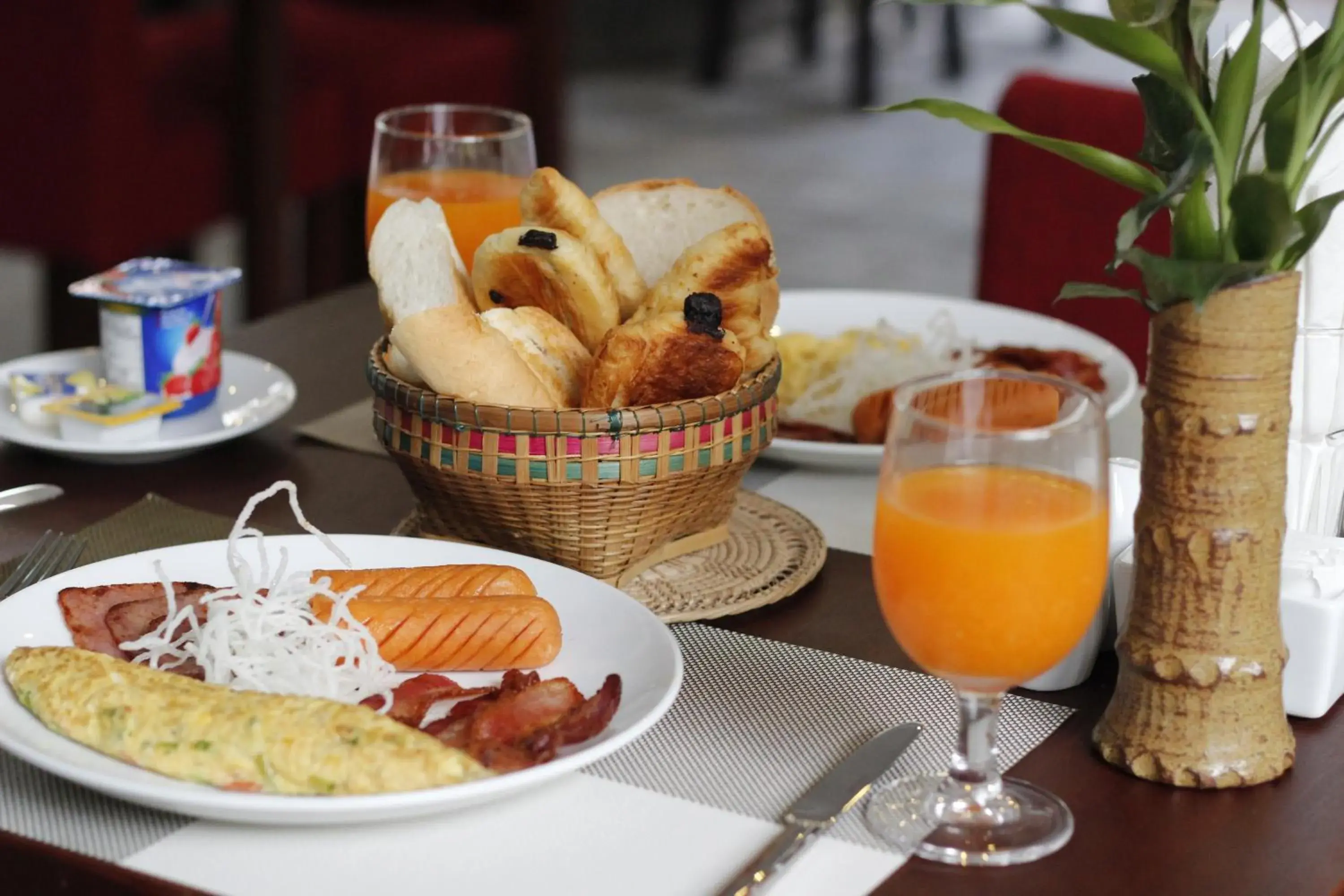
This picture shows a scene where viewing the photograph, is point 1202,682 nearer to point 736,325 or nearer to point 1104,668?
point 1104,668

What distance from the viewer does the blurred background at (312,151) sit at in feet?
11.5

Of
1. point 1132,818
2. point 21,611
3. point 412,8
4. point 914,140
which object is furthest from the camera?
point 914,140

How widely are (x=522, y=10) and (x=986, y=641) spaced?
12.3 feet

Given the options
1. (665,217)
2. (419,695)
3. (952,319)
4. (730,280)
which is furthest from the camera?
(952,319)

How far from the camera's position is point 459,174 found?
160cm

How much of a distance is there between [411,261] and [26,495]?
1.31ft

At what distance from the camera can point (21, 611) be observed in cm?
102

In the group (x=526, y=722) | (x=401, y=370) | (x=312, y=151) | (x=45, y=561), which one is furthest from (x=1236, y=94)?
(x=312, y=151)

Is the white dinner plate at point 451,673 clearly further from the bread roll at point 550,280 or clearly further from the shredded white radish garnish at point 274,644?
the bread roll at point 550,280

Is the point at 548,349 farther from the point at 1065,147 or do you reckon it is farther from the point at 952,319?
the point at 952,319

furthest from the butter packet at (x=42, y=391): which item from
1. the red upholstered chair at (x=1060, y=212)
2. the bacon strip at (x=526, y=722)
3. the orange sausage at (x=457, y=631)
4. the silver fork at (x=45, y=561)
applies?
the red upholstered chair at (x=1060, y=212)

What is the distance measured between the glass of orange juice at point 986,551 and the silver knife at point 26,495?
0.76 m

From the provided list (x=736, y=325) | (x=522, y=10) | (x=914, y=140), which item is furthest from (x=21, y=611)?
(x=914, y=140)

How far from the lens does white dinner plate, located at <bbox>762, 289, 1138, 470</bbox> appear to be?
1685mm
